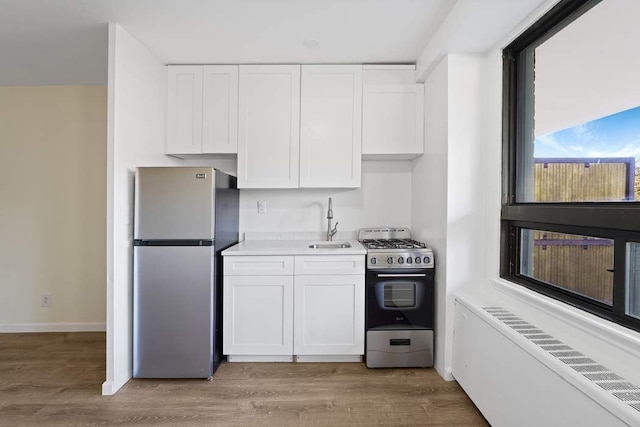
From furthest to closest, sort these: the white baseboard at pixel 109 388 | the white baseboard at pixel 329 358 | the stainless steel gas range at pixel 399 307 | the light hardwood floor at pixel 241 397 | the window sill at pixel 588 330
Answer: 1. the white baseboard at pixel 329 358
2. the stainless steel gas range at pixel 399 307
3. the white baseboard at pixel 109 388
4. the light hardwood floor at pixel 241 397
5. the window sill at pixel 588 330

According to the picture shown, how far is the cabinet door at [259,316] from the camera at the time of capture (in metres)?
2.52

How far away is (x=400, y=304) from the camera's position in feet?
8.28

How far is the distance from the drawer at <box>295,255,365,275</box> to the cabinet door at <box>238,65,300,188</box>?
0.76 meters

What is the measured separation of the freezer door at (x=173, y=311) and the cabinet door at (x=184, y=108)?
42.0 inches

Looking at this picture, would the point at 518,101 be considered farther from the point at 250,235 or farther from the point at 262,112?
the point at 250,235

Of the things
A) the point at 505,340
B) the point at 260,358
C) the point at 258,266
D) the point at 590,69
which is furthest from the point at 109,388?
the point at 590,69

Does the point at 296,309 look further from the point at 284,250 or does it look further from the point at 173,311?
the point at 173,311

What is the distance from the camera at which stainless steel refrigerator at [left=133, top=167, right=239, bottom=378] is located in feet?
7.54

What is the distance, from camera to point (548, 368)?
1327 mm

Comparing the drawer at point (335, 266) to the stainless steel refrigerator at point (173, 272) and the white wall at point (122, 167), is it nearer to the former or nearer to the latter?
the stainless steel refrigerator at point (173, 272)

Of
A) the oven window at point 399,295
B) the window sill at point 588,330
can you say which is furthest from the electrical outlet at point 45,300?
the window sill at point 588,330

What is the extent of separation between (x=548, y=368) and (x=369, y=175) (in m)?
2.21

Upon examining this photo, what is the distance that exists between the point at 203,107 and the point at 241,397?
92.7 inches

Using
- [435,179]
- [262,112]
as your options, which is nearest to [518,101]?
[435,179]
